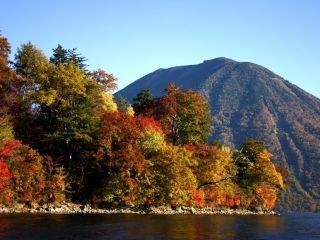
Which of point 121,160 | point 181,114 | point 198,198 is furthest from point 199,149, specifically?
point 121,160

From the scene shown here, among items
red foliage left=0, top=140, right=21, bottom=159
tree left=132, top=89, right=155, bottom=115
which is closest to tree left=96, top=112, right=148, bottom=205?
red foliage left=0, top=140, right=21, bottom=159

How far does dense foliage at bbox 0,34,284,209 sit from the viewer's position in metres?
56.1

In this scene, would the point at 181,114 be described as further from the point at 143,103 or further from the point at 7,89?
the point at 7,89

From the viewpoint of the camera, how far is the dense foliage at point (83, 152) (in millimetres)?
56062

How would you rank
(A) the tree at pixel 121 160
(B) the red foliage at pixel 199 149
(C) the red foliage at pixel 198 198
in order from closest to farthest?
(A) the tree at pixel 121 160
(C) the red foliage at pixel 198 198
(B) the red foliage at pixel 199 149

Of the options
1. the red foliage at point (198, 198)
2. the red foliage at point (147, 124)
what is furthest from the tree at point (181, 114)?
the red foliage at point (198, 198)

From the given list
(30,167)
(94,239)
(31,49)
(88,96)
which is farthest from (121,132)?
(94,239)

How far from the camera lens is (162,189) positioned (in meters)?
62.0

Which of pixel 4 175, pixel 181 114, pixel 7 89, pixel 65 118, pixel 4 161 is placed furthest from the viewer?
pixel 181 114

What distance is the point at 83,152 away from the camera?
6269cm

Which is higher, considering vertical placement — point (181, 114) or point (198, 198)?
point (181, 114)

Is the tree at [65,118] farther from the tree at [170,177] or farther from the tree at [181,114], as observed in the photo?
the tree at [181,114]

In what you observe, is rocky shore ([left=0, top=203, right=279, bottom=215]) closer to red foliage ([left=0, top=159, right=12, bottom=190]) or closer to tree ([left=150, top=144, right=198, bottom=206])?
tree ([left=150, top=144, right=198, bottom=206])

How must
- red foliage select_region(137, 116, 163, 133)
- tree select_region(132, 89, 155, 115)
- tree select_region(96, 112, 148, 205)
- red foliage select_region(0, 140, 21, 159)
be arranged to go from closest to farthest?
red foliage select_region(0, 140, 21, 159) → tree select_region(96, 112, 148, 205) → red foliage select_region(137, 116, 163, 133) → tree select_region(132, 89, 155, 115)
